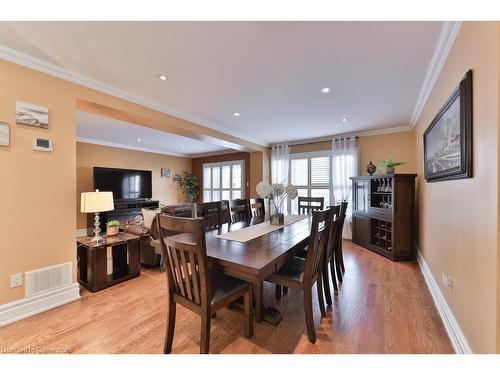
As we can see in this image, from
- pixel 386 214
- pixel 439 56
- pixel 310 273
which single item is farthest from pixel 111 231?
pixel 386 214

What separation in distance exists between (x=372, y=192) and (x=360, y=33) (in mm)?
2990

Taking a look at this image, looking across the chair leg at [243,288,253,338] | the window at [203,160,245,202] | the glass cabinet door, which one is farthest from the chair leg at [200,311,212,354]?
the window at [203,160,245,202]

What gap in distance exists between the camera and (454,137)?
1611mm

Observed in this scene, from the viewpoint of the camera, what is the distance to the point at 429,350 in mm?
1466

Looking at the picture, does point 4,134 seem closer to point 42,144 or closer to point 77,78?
point 42,144

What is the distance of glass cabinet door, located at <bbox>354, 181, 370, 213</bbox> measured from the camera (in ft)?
13.0

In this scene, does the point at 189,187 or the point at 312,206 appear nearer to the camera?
the point at 312,206

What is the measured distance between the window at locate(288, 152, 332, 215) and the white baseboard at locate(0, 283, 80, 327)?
437 cm

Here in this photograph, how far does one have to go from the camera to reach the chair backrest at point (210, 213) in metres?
2.48

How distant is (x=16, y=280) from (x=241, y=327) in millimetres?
2066

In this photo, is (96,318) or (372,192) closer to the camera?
(96,318)
